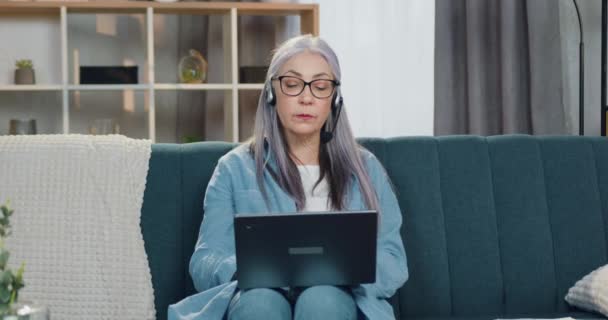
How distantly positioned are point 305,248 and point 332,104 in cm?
53

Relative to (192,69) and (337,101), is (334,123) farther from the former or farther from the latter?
(192,69)

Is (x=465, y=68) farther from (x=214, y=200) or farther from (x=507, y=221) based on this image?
(x=214, y=200)

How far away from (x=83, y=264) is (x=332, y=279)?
0.64 metres

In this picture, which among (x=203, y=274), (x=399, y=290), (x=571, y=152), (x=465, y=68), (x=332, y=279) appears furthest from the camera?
(x=465, y=68)

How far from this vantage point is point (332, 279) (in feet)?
5.37

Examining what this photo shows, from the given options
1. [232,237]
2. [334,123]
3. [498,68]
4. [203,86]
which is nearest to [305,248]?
[232,237]

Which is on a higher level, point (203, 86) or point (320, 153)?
point (203, 86)

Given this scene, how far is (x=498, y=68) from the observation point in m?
3.73

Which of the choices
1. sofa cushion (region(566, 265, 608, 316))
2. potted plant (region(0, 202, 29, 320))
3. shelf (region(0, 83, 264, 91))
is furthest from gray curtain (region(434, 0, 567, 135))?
potted plant (region(0, 202, 29, 320))

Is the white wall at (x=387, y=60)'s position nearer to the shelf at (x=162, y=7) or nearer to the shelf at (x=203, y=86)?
the shelf at (x=162, y=7)

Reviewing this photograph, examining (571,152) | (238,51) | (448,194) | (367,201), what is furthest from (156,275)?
(238,51)

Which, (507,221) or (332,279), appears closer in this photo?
(332,279)

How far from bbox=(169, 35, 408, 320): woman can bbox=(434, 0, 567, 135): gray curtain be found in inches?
67.8

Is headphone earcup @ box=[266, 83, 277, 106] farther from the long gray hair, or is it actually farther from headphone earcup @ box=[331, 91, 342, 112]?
headphone earcup @ box=[331, 91, 342, 112]
